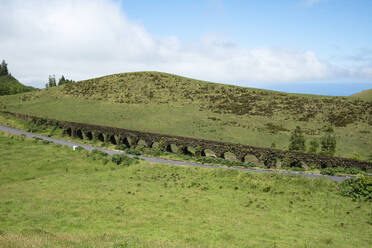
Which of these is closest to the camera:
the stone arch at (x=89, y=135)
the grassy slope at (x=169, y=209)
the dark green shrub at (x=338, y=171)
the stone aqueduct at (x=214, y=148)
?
the grassy slope at (x=169, y=209)

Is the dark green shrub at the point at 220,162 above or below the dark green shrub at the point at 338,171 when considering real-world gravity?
below

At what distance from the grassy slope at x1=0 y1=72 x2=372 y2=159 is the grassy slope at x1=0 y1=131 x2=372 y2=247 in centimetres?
3249

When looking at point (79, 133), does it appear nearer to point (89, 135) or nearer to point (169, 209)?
point (89, 135)

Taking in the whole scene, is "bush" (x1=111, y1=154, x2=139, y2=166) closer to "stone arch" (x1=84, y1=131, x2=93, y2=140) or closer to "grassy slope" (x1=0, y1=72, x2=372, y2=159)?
"stone arch" (x1=84, y1=131, x2=93, y2=140)

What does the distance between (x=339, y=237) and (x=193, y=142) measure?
30.5 m

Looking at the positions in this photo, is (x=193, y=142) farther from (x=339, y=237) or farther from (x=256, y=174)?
(x=339, y=237)

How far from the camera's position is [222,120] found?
79.7m

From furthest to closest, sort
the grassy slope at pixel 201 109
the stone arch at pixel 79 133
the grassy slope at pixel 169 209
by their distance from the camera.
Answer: the grassy slope at pixel 201 109 → the stone arch at pixel 79 133 → the grassy slope at pixel 169 209

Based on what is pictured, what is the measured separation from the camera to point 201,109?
90750 millimetres

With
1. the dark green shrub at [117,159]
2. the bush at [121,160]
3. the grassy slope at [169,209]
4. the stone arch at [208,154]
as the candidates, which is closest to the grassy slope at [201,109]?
the stone arch at [208,154]

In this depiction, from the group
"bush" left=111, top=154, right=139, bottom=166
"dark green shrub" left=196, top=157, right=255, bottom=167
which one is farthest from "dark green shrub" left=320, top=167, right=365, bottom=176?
"bush" left=111, top=154, right=139, bottom=166

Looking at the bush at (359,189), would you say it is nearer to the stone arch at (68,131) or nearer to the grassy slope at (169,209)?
the grassy slope at (169,209)

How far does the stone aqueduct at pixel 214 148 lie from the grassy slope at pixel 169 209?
33.9 ft

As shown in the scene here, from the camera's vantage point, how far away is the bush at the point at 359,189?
26016 mm
